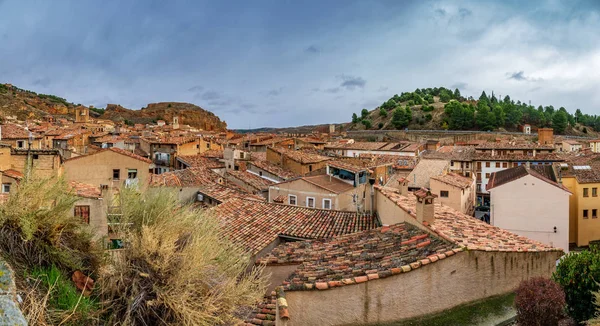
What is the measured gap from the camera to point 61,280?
4.71 metres

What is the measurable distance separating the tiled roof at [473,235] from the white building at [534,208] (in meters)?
11.8

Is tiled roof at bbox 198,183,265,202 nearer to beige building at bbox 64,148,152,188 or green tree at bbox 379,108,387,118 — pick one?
beige building at bbox 64,148,152,188

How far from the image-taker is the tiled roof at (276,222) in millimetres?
13320

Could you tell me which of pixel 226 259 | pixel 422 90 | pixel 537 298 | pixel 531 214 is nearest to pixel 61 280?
pixel 226 259

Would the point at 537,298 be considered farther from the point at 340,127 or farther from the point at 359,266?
the point at 340,127

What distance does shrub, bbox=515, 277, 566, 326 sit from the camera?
6.81 metres

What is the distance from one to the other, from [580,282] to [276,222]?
909cm

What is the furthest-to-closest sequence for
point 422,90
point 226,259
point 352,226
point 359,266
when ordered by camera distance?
point 422,90
point 352,226
point 359,266
point 226,259

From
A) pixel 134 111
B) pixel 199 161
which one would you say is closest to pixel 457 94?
pixel 134 111

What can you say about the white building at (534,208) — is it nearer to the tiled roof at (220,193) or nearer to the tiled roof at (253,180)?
the tiled roof at (253,180)

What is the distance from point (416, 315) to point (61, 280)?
5.65 metres

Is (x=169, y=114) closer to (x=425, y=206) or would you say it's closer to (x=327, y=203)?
(x=327, y=203)

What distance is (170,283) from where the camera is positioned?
5066 mm

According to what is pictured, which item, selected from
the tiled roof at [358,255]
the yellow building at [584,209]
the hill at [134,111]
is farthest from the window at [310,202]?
the hill at [134,111]
